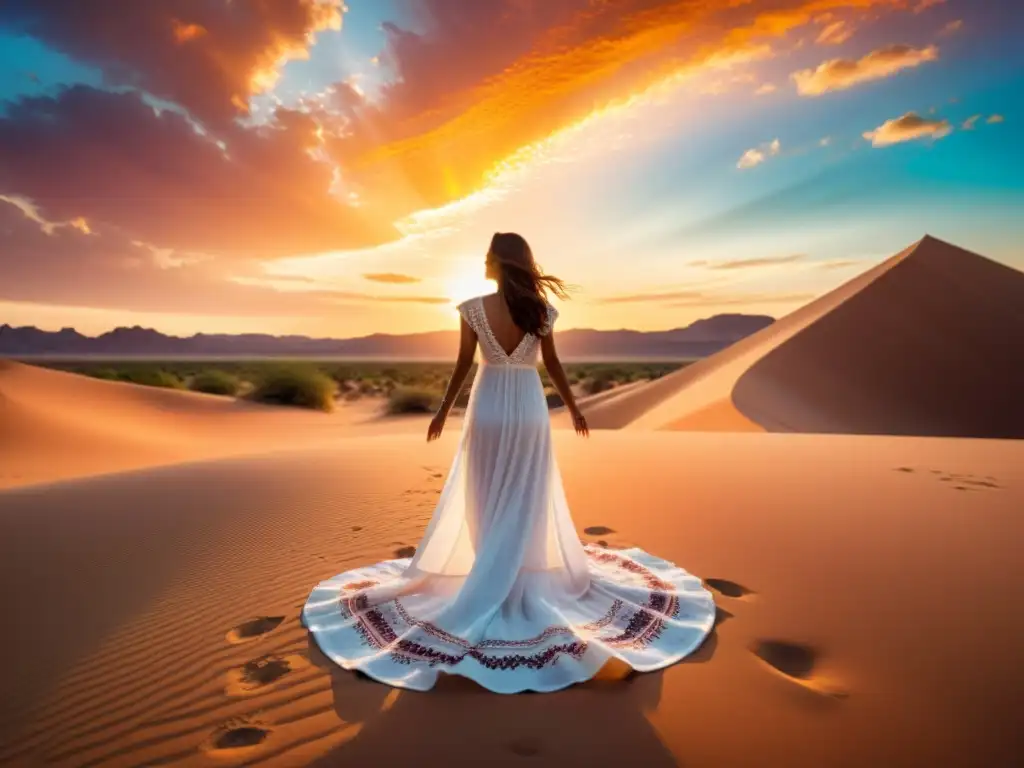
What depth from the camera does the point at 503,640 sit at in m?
2.92

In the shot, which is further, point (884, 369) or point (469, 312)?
point (884, 369)

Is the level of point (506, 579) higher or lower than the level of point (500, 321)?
lower

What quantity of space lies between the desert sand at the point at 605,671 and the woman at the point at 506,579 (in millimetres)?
182

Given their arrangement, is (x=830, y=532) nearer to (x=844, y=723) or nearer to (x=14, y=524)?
(x=844, y=723)

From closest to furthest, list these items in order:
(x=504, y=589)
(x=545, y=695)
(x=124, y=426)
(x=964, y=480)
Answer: (x=545, y=695) < (x=504, y=589) < (x=964, y=480) < (x=124, y=426)

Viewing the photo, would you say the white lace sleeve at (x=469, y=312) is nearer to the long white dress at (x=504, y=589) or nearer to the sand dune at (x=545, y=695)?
the long white dress at (x=504, y=589)

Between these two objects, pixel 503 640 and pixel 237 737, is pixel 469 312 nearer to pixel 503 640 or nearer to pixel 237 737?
pixel 503 640

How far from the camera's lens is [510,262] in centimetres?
315

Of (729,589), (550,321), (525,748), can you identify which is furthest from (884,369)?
(525,748)

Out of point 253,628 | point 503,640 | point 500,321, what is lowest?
point 253,628

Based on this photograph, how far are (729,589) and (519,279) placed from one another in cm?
248

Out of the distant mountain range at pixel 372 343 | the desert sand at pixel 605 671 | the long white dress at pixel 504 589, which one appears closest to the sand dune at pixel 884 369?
the desert sand at pixel 605 671

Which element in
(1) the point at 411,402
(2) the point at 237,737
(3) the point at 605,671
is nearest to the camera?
(2) the point at 237,737

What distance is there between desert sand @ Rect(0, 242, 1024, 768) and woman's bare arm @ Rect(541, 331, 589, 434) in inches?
58.4
